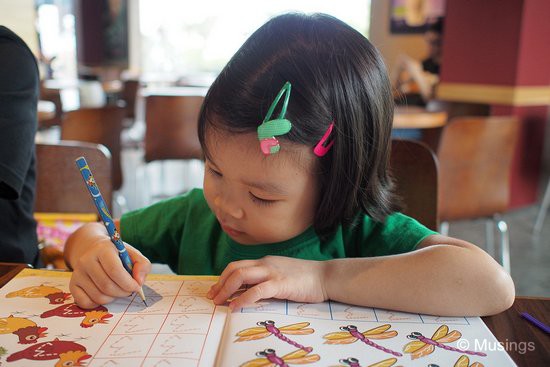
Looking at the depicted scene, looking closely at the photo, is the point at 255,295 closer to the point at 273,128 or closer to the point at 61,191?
the point at 273,128

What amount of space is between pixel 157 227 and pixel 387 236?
0.41 m

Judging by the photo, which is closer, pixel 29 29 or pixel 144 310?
pixel 144 310

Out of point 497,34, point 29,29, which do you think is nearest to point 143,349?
point 497,34

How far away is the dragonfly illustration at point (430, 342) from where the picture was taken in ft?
1.78

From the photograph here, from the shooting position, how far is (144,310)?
0.62 metres

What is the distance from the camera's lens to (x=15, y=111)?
1.03 m

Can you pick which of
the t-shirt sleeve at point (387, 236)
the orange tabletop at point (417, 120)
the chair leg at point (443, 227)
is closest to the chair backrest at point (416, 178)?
the t-shirt sleeve at point (387, 236)

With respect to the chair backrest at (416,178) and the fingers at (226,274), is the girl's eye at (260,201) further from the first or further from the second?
the chair backrest at (416,178)

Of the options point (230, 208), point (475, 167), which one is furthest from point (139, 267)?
point (475, 167)

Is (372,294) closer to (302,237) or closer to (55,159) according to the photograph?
(302,237)

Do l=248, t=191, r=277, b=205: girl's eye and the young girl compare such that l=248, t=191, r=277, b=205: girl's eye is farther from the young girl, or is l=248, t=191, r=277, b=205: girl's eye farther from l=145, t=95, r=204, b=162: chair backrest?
l=145, t=95, r=204, b=162: chair backrest

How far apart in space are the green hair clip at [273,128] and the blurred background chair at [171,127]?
2131 millimetres

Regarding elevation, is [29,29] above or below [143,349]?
above

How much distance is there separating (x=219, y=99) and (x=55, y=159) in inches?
32.0
